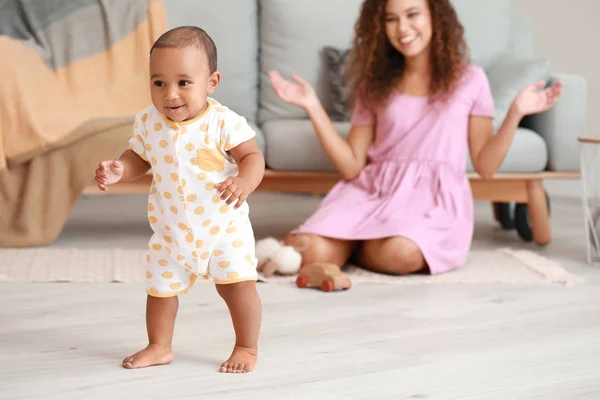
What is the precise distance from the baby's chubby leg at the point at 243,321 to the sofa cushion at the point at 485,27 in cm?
191

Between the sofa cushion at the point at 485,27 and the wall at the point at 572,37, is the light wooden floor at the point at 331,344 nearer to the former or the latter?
the sofa cushion at the point at 485,27

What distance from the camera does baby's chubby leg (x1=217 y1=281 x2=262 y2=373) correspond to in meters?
1.44

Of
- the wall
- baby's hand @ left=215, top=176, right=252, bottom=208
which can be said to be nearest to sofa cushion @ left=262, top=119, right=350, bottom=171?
baby's hand @ left=215, top=176, right=252, bottom=208

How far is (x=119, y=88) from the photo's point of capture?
2883 mm

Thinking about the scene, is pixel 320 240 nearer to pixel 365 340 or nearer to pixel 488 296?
pixel 488 296

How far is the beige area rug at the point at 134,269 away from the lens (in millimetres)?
2197

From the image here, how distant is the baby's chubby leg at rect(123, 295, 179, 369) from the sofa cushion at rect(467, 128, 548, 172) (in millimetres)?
1398

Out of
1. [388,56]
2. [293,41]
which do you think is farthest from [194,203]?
[293,41]

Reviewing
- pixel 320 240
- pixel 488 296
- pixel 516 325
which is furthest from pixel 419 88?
pixel 516 325

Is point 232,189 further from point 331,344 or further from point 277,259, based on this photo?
point 277,259

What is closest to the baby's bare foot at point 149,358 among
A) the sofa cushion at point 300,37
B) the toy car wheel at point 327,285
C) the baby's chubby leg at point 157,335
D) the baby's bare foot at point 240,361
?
the baby's chubby leg at point 157,335

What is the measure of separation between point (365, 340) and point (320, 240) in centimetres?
68

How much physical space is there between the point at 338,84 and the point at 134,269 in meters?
1.05

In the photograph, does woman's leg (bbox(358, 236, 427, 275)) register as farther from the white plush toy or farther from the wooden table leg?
the wooden table leg
